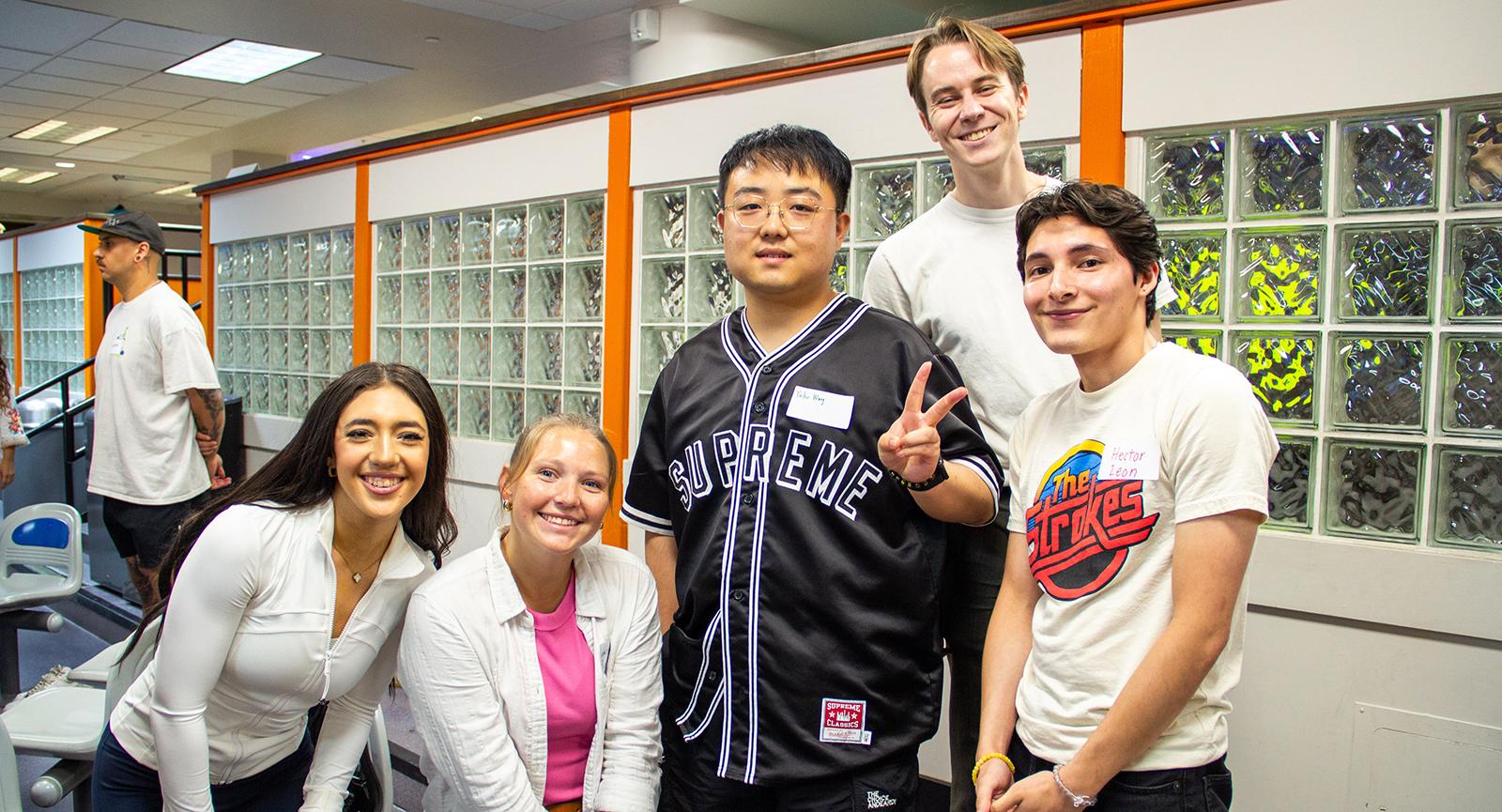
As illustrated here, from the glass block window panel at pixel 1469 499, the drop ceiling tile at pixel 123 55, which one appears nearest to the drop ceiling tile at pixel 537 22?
the drop ceiling tile at pixel 123 55

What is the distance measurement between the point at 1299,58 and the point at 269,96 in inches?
335

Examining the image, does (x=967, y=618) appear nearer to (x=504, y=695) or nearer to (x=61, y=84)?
(x=504, y=695)

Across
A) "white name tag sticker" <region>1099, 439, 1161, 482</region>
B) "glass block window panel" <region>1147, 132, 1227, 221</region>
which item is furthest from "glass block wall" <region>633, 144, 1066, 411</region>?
"white name tag sticker" <region>1099, 439, 1161, 482</region>

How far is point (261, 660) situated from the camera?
168cm

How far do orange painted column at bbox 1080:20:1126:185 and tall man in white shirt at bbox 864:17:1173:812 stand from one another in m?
0.78

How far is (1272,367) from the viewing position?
2258mm

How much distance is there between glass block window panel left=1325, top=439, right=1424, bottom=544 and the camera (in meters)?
2.10

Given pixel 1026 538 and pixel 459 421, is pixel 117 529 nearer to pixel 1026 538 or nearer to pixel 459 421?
pixel 459 421

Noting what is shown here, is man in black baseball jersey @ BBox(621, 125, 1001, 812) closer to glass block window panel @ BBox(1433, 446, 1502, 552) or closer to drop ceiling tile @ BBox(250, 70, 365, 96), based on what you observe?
glass block window panel @ BBox(1433, 446, 1502, 552)

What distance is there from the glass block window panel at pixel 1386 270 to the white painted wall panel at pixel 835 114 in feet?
2.26

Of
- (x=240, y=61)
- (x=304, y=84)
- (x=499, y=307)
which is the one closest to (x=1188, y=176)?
(x=499, y=307)

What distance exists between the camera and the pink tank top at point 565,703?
1.70 m

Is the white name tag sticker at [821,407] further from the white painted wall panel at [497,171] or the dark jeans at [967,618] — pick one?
the white painted wall panel at [497,171]

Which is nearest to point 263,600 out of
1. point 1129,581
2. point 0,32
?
point 1129,581
